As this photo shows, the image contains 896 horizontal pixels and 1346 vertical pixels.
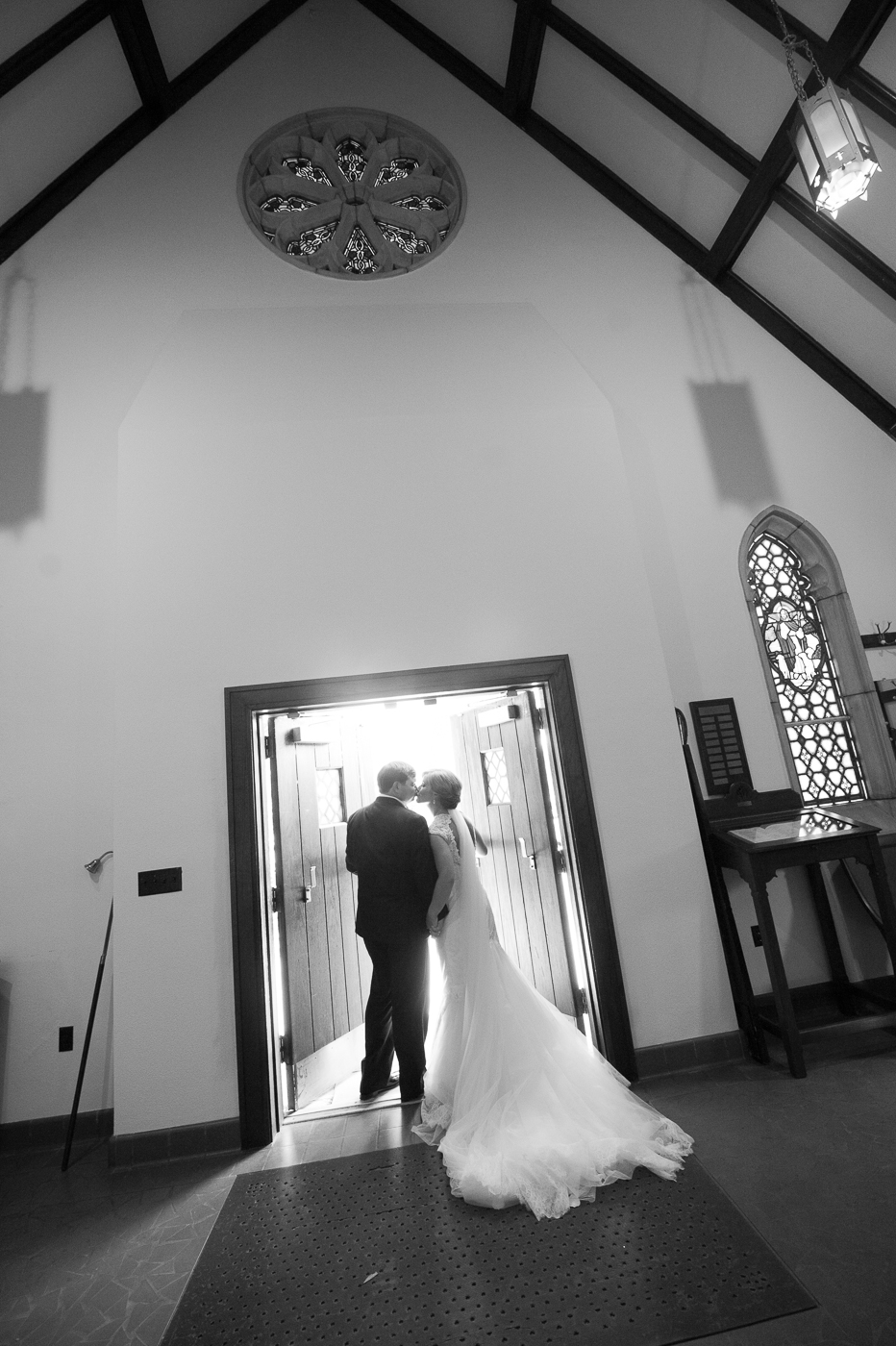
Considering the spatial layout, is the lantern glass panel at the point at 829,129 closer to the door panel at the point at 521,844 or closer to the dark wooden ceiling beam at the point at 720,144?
the dark wooden ceiling beam at the point at 720,144

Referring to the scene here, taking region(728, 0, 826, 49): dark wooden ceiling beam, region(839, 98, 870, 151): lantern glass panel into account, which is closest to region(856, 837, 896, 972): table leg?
region(839, 98, 870, 151): lantern glass panel

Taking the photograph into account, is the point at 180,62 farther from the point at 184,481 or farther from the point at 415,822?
the point at 415,822

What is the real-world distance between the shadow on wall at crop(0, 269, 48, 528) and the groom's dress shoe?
3.57 m

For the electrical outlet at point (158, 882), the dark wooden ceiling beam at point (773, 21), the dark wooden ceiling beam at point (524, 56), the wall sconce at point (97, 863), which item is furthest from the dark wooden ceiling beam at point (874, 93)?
the wall sconce at point (97, 863)

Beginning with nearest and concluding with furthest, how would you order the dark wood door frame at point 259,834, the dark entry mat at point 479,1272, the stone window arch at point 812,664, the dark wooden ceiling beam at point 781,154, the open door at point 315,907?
the dark entry mat at point 479,1272
the dark wood door frame at point 259,834
the dark wooden ceiling beam at point 781,154
the open door at point 315,907
the stone window arch at point 812,664

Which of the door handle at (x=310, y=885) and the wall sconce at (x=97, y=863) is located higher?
the wall sconce at (x=97, y=863)

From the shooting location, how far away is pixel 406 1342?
5.66ft

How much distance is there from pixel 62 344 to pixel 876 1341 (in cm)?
550

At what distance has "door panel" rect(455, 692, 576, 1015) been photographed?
3.60m

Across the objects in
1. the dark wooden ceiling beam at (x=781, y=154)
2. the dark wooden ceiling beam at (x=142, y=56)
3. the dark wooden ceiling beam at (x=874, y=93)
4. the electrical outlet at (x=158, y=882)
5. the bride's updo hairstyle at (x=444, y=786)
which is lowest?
the electrical outlet at (x=158, y=882)

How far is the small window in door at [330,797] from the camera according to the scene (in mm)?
4145

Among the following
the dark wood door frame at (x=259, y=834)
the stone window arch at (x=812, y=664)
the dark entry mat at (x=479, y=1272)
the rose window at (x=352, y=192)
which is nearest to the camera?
the dark entry mat at (x=479, y=1272)

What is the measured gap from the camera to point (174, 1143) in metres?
2.87

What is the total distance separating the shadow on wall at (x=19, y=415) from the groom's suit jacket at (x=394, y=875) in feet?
8.66
